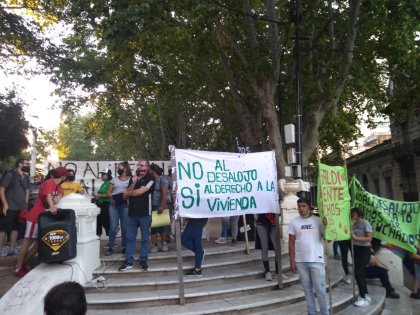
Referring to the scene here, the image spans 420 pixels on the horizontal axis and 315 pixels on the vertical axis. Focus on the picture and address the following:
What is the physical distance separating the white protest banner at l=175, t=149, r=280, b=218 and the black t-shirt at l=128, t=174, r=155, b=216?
3.21 ft

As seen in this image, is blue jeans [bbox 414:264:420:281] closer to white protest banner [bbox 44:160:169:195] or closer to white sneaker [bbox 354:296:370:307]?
white sneaker [bbox 354:296:370:307]

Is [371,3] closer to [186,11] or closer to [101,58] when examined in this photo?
[186,11]

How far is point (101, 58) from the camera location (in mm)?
17281

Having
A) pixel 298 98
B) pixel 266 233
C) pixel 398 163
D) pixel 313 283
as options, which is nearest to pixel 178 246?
pixel 266 233

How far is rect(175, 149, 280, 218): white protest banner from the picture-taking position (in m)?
6.51

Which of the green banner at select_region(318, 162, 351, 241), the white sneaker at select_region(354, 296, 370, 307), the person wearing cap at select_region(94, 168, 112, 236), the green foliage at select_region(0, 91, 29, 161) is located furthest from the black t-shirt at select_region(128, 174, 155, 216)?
the green foliage at select_region(0, 91, 29, 161)

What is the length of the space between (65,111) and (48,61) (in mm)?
6542

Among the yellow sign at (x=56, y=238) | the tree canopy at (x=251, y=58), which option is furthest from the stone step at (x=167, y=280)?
the tree canopy at (x=251, y=58)

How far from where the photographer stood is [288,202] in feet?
38.6

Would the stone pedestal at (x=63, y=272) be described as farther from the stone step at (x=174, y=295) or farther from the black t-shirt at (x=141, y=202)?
the black t-shirt at (x=141, y=202)

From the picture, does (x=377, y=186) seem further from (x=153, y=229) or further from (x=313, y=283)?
(x=313, y=283)

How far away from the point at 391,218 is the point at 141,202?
15.4ft

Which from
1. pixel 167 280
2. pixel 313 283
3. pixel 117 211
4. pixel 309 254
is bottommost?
pixel 167 280

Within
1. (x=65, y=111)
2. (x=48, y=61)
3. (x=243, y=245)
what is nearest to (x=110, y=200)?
(x=243, y=245)
